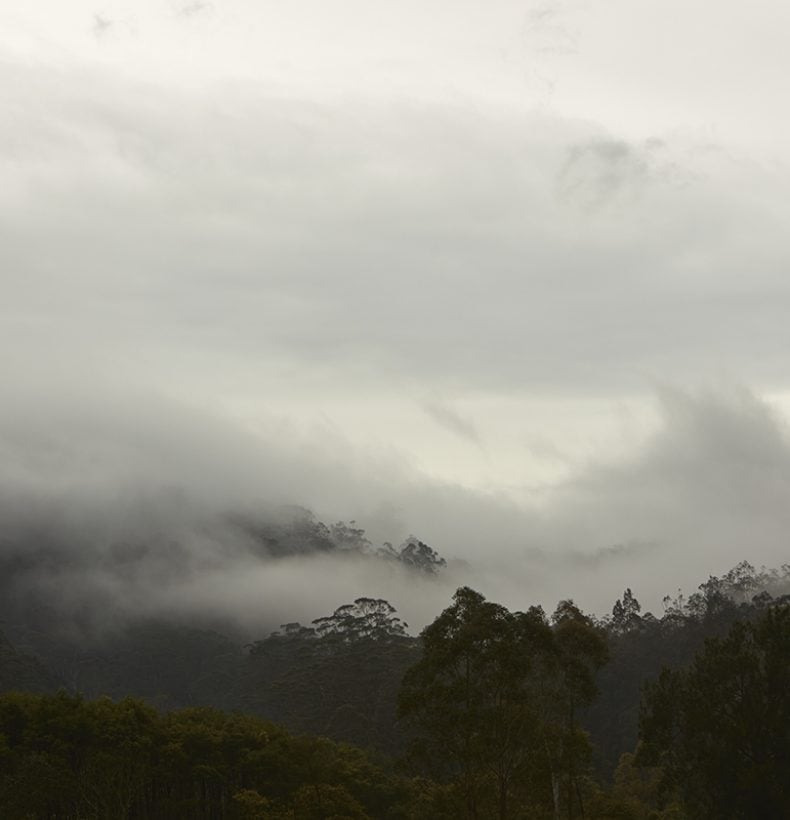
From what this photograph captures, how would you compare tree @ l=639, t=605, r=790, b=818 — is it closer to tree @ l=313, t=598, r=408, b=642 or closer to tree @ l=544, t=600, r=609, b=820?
tree @ l=544, t=600, r=609, b=820

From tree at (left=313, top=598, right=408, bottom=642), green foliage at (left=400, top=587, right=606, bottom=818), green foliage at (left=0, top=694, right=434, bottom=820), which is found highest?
tree at (left=313, top=598, right=408, bottom=642)

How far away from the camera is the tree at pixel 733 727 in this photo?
149ft

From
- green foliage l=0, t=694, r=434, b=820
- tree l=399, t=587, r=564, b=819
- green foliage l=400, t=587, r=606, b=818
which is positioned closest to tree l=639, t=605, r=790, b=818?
green foliage l=400, t=587, r=606, b=818

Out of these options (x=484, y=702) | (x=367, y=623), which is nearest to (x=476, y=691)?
(x=484, y=702)

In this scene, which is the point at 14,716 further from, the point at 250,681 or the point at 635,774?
the point at 250,681

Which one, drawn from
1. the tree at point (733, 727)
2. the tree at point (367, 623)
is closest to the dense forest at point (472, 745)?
the tree at point (733, 727)

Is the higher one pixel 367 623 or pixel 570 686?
pixel 367 623

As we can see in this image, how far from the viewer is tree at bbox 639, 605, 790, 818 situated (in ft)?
149

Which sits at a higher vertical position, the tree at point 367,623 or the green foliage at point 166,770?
the tree at point 367,623

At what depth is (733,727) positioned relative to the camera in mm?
46781

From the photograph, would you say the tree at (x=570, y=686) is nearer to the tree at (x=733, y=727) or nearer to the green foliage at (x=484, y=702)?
the green foliage at (x=484, y=702)

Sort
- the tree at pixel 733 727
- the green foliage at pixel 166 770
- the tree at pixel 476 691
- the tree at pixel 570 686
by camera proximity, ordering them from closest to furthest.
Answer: the tree at pixel 733 727, the tree at pixel 476 691, the tree at pixel 570 686, the green foliage at pixel 166 770

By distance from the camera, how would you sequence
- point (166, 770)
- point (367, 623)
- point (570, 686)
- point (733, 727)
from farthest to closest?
point (367, 623)
point (166, 770)
point (570, 686)
point (733, 727)

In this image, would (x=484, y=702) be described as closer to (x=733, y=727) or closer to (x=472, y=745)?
(x=472, y=745)
